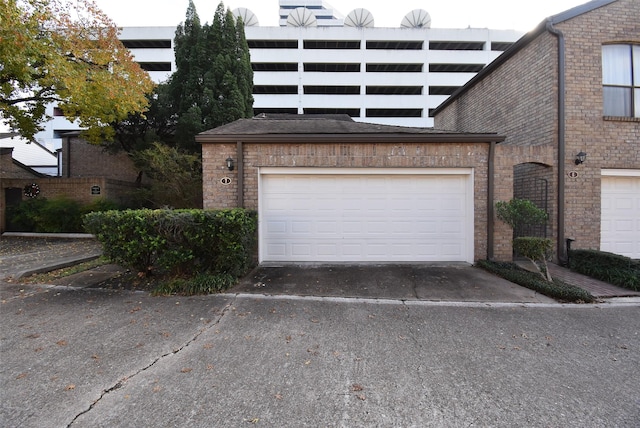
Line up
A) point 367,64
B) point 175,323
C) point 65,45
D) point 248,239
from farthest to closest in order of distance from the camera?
point 367,64
point 65,45
point 248,239
point 175,323

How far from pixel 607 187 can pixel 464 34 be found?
28317mm

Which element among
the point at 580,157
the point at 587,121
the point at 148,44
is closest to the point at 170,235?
the point at 580,157

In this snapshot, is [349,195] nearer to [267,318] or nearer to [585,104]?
[267,318]

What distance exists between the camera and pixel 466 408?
2.22 m

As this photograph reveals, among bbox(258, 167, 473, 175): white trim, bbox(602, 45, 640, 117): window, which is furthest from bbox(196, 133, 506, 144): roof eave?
bbox(602, 45, 640, 117): window

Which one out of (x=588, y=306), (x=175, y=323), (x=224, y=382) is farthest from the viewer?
(x=588, y=306)

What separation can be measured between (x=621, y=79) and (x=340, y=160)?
7.22 metres

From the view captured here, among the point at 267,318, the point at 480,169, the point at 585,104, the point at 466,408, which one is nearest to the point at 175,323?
the point at 267,318

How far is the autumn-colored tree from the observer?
24.0 feet

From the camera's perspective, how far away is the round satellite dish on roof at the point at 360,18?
93.7ft

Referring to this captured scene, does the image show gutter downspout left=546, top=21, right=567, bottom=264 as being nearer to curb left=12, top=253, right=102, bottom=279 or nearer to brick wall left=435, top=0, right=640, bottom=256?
brick wall left=435, top=0, right=640, bottom=256

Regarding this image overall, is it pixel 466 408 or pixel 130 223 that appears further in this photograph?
pixel 130 223

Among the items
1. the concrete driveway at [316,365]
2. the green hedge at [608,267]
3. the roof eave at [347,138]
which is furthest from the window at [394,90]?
the concrete driveway at [316,365]

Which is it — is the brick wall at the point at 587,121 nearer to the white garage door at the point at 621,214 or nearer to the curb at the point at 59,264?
the white garage door at the point at 621,214
